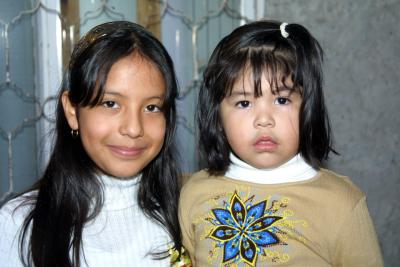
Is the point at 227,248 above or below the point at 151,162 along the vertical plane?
below

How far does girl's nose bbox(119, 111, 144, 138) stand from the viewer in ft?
3.18

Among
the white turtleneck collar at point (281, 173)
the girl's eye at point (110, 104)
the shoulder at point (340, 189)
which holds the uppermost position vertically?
the girl's eye at point (110, 104)

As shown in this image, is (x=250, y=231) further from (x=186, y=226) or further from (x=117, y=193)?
(x=117, y=193)

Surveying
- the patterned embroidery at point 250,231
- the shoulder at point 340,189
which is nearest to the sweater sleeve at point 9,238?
the patterned embroidery at point 250,231

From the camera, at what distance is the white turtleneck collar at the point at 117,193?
3.50 feet

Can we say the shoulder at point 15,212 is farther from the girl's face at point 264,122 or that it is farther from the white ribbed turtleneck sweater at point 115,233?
the girl's face at point 264,122

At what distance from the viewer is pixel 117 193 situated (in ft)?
3.52

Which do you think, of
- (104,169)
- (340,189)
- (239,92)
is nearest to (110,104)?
(104,169)

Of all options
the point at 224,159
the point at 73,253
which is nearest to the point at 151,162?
the point at 224,159

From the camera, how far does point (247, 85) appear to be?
1.04 meters

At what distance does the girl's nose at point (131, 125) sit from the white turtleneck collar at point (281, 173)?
0.28 m

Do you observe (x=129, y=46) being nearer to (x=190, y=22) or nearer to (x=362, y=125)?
(x=190, y=22)

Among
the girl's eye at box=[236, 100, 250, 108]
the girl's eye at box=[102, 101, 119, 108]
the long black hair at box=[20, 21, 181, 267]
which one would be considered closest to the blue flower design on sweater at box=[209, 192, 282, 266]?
the long black hair at box=[20, 21, 181, 267]

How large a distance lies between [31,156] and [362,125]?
116 cm
